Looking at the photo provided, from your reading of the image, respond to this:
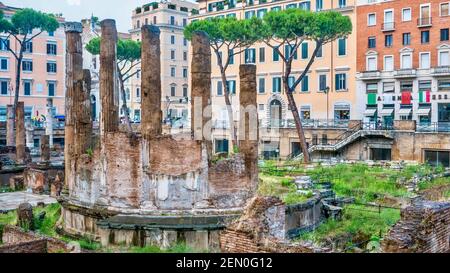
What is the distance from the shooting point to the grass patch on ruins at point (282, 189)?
17.0 meters

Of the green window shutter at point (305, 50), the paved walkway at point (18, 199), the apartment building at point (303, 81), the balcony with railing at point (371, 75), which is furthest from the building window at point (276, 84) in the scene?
the paved walkway at point (18, 199)

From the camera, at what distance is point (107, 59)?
16.7 metres

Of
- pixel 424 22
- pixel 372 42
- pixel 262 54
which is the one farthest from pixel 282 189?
pixel 262 54

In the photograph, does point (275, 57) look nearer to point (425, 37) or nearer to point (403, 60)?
point (403, 60)

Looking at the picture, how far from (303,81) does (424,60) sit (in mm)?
9488

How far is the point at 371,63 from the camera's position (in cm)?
4147

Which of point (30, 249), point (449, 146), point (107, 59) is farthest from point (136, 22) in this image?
point (30, 249)

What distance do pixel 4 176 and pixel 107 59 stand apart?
1559 centimetres

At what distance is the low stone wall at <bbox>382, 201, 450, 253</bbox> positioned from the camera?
9.16m

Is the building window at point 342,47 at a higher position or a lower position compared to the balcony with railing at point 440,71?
higher

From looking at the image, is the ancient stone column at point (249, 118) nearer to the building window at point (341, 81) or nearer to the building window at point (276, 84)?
the building window at point (341, 81)

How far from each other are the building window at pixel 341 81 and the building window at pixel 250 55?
26.2 feet
